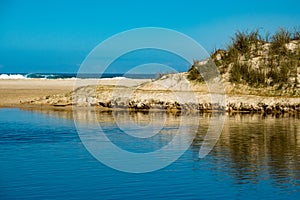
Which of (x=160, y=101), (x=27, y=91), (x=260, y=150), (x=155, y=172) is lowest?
(x=155, y=172)

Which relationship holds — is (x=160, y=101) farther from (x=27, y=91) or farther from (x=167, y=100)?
(x=27, y=91)

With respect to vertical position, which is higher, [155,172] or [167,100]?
[167,100]

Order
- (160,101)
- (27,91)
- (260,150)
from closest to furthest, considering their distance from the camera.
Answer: (260,150) < (160,101) < (27,91)

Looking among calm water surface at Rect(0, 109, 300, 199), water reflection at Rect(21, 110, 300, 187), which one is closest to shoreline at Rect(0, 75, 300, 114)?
water reflection at Rect(21, 110, 300, 187)

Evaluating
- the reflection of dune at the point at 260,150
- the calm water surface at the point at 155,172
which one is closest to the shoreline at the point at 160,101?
the reflection of dune at the point at 260,150

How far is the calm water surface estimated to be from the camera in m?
8.97

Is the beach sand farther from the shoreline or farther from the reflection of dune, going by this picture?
the reflection of dune

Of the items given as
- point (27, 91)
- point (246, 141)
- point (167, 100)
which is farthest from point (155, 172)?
point (27, 91)

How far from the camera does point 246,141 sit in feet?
48.1

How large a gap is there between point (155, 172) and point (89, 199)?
228 cm

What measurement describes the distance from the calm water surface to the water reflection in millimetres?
17

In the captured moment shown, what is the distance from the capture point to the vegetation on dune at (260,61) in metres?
25.9

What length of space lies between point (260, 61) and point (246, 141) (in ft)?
41.9

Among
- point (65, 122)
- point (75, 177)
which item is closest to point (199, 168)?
point (75, 177)
